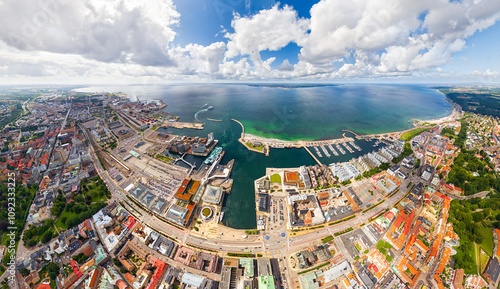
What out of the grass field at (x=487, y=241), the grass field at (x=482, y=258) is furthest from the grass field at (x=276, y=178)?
the grass field at (x=487, y=241)

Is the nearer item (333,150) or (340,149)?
(333,150)

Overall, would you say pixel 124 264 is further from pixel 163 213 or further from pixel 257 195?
pixel 257 195

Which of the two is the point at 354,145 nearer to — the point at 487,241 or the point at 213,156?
the point at 487,241

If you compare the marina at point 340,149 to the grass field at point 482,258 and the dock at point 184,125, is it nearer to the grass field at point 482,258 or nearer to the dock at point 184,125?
the grass field at point 482,258

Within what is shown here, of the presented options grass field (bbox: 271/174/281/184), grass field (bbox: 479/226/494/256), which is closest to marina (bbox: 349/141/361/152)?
grass field (bbox: 479/226/494/256)

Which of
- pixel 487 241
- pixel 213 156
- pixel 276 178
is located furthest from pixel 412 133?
pixel 213 156

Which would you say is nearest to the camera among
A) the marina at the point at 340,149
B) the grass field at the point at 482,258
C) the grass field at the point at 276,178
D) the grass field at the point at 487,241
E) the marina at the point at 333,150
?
the grass field at the point at 482,258

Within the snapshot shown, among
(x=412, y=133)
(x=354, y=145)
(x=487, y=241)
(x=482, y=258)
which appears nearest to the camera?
(x=482, y=258)

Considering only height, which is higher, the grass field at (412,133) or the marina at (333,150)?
the grass field at (412,133)

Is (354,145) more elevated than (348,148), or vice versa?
(354,145)

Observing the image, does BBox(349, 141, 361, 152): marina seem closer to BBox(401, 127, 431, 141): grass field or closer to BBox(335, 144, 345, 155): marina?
BBox(335, 144, 345, 155): marina
